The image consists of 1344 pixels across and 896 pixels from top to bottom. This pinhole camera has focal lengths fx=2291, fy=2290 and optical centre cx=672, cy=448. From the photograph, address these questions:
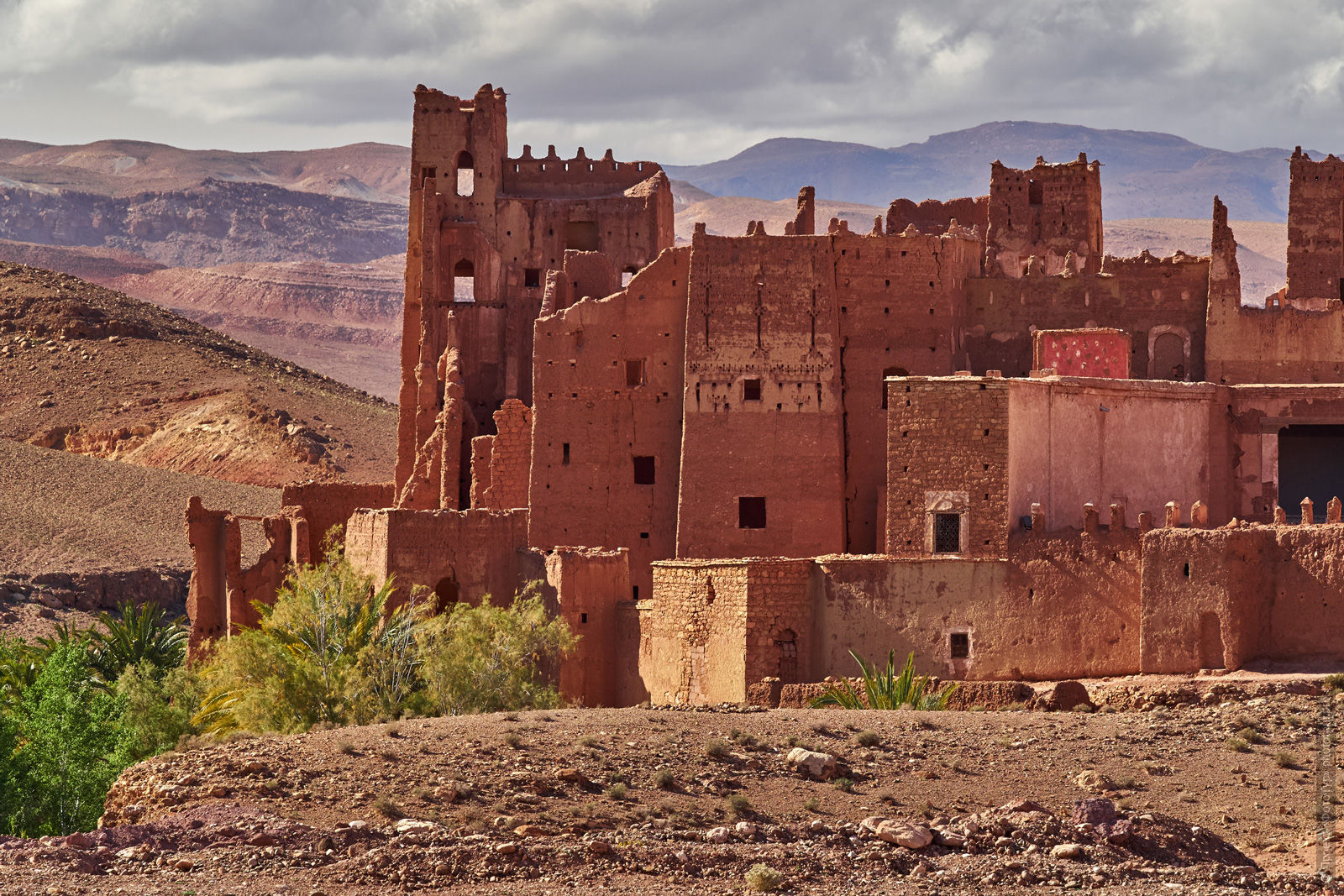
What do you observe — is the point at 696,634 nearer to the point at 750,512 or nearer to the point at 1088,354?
the point at 750,512

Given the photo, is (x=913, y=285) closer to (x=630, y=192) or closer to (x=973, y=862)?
(x=630, y=192)

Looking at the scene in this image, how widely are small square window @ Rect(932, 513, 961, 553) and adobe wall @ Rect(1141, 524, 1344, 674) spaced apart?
11.7 feet

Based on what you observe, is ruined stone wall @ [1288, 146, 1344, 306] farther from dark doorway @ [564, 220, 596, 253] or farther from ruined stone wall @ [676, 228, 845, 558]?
dark doorway @ [564, 220, 596, 253]

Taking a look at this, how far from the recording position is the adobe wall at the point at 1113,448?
3466 centimetres

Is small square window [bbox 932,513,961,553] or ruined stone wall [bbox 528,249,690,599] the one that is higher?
ruined stone wall [bbox 528,249,690,599]

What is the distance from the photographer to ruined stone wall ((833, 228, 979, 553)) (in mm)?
40281

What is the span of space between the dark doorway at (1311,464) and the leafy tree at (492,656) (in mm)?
12509

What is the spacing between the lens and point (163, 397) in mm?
88250

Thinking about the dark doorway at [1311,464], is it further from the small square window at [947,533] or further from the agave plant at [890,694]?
the agave plant at [890,694]

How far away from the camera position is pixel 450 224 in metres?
49.9

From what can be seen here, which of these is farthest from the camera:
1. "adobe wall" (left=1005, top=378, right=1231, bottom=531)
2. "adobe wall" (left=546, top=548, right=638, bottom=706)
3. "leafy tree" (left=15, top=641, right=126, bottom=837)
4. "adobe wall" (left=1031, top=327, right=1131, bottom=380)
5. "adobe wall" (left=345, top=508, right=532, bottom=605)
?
"adobe wall" (left=1031, top=327, right=1131, bottom=380)

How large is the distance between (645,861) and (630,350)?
20.1 meters

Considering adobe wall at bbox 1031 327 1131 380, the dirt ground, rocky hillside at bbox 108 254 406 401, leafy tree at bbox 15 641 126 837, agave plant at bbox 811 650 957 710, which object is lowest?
leafy tree at bbox 15 641 126 837

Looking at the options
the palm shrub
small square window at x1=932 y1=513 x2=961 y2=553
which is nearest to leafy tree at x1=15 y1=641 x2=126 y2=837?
the palm shrub
